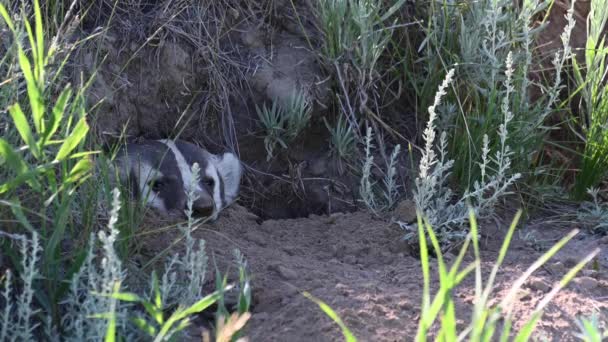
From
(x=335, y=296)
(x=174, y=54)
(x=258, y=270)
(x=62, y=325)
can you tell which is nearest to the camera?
(x=62, y=325)

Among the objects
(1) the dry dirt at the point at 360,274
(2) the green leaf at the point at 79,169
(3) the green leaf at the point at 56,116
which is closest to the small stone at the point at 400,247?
(1) the dry dirt at the point at 360,274

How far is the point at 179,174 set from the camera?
343 cm

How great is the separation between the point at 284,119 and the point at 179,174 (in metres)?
0.49

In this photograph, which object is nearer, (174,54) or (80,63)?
(80,63)

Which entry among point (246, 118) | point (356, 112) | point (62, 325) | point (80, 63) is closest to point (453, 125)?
point (356, 112)

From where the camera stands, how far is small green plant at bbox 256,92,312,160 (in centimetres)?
357

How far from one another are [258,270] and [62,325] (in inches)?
23.9

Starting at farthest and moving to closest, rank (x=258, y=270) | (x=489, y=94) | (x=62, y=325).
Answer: (x=489, y=94) → (x=258, y=270) → (x=62, y=325)

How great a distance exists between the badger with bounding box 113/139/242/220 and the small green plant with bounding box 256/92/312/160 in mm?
181

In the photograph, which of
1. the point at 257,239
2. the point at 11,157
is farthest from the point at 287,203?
the point at 11,157

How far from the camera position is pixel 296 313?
7.26 ft

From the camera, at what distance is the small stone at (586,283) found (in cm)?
264

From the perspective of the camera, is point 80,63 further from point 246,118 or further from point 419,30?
point 419,30

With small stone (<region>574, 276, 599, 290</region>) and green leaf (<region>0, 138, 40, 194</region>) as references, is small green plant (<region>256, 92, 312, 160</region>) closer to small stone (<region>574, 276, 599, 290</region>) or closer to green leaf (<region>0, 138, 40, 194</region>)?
small stone (<region>574, 276, 599, 290</region>)
